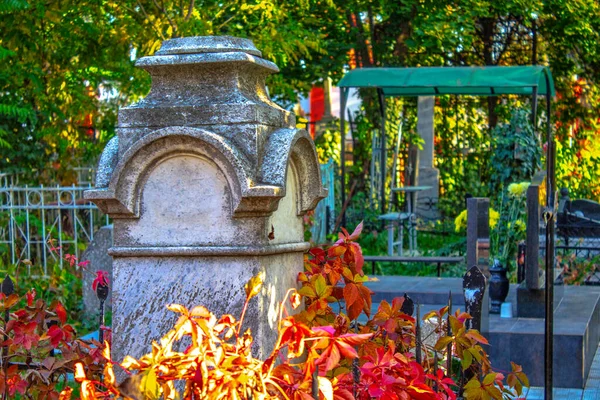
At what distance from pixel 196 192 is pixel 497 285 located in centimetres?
509

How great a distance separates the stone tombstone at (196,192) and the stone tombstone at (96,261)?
5.39 m

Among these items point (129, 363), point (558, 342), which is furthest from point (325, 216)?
point (129, 363)

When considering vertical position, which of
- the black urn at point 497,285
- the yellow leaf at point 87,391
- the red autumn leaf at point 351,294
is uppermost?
the red autumn leaf at point 351,294

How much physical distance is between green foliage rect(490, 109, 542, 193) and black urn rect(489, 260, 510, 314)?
410cm

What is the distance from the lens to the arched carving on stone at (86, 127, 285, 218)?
329 centimetres

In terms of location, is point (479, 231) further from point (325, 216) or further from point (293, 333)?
point (325, 216)

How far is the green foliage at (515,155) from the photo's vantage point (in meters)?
12.1

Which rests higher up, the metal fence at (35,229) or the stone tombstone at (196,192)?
the stone tombstone at (196,192)

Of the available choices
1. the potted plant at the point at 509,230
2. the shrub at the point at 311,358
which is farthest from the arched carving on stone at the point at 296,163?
the potted plant at the point at 509,230

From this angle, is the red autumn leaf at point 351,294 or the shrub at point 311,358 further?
the red autumn leaf at point 351,294

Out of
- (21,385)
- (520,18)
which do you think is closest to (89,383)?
(21,385)

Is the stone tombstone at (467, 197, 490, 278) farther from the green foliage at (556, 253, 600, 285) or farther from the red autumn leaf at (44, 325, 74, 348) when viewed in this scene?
the green foliage at (556, 253, 600, 285)

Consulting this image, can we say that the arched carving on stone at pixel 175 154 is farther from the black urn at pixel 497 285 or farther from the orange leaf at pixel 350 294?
the black urn at pixel 497 285

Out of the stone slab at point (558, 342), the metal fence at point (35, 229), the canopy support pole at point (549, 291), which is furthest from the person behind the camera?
the metal fence at point (35, 229)
